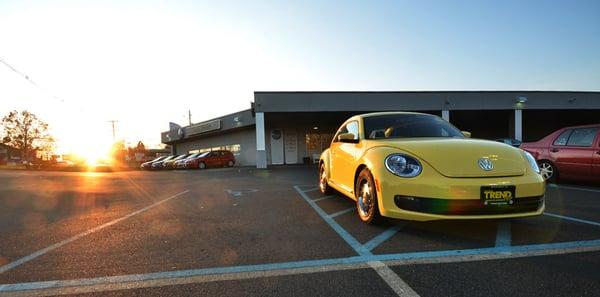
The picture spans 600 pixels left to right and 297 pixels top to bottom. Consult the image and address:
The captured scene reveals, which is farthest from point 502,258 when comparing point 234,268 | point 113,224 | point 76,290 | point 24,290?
point 113,224

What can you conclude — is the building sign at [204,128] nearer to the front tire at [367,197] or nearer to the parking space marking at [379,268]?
the parking space marking at [379,268]

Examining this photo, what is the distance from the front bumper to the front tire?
0.35m

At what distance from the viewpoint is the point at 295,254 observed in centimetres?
316

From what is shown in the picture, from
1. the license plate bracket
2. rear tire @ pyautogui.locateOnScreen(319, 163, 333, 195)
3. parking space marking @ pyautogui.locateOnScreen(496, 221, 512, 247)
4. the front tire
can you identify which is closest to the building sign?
rear tire @ pyautogui.locateOnScreen(319, 163, 333, 195)

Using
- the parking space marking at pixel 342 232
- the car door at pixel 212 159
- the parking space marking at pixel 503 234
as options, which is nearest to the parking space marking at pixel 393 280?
the parking space marking at pixel 342 232

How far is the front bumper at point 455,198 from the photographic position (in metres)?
3.24

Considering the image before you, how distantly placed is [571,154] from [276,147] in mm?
20615

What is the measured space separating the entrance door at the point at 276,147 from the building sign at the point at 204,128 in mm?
5163

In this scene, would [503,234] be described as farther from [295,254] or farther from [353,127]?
[353,127]

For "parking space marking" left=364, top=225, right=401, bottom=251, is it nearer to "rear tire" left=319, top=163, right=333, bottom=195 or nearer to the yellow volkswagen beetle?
the yellow volkswagen beetle

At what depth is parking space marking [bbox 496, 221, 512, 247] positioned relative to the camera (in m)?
3.32

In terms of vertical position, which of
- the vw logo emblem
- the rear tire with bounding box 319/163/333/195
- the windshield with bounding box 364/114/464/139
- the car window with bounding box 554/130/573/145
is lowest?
the rear tire with bounding box 319/163/333/195

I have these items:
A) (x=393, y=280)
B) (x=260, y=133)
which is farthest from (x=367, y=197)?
(x=260, y=133)

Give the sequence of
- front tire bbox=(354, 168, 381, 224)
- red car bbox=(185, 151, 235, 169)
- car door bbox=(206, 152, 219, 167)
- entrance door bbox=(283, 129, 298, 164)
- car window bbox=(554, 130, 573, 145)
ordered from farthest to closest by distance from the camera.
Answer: entrance door bbox=(283, 129, 298, 164) → car door bbox=(206, 152, 219, 167) → red car bbox=(185, 151, 235, 169) → car window bbox=(554, 130, 573, 145) → front tire bbox=(354, 168, 381, 224)
